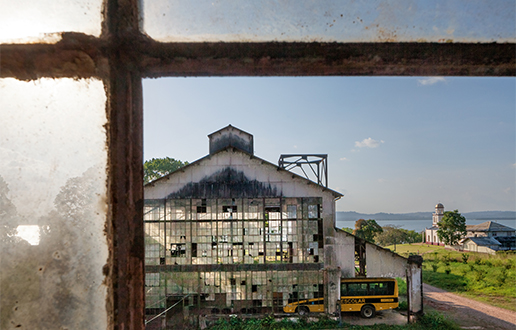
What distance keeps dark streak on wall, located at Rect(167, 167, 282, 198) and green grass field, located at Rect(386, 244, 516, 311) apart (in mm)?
15491

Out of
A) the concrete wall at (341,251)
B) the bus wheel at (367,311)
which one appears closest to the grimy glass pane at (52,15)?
the concrete wall at (341,251)

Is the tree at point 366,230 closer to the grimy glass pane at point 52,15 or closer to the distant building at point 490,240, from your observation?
the distant building at point 490,240

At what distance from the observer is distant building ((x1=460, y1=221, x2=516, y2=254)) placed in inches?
1426

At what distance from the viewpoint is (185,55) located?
1056mm

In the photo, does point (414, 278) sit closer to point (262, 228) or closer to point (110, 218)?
point (262, 228)

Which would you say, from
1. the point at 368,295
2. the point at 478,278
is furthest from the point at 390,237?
the point at 368,295

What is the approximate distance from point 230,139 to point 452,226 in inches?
1406

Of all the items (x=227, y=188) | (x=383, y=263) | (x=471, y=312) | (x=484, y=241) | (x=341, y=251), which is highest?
(x=227, y=188)

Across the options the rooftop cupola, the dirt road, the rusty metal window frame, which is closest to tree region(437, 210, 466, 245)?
the dirt road

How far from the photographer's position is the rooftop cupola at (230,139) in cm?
1510

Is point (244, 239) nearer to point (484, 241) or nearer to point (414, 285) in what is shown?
point (414, 285)

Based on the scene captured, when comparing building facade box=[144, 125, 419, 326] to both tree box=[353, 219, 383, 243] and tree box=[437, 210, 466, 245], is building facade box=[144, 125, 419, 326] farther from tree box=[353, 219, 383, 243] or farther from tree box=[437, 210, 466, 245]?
tree box=[437, 210, 466, 245]

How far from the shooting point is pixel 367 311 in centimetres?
1336

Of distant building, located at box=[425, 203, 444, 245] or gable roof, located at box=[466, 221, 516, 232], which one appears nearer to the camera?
gable roof, located at box=[466, 221, 516, 232]
